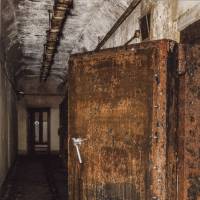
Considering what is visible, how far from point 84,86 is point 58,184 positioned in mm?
5969

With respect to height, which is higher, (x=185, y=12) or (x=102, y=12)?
(x=102, y=12)

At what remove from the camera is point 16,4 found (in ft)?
19.2

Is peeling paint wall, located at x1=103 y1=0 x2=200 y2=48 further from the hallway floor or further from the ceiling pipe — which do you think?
the hallway floor

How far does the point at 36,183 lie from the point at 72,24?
169 inches

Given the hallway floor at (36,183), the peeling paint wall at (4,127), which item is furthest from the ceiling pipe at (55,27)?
the hallway floor at (36,183)

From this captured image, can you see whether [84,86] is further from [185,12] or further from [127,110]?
[185,12]

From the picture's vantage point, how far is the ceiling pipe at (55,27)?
5.89 metres

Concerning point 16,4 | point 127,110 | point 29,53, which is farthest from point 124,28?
point 29,53

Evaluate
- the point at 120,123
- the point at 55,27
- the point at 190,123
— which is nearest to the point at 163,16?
the point at 120,123

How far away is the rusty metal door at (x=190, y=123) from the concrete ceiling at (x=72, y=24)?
2943 mm

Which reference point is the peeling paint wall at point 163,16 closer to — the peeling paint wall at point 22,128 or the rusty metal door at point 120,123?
the rusty metal door at point 120,123

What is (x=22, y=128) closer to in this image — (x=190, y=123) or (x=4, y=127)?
(x=4, y=127)

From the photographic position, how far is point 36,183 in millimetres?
9141

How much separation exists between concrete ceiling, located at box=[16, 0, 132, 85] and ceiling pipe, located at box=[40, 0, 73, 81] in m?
0.10
